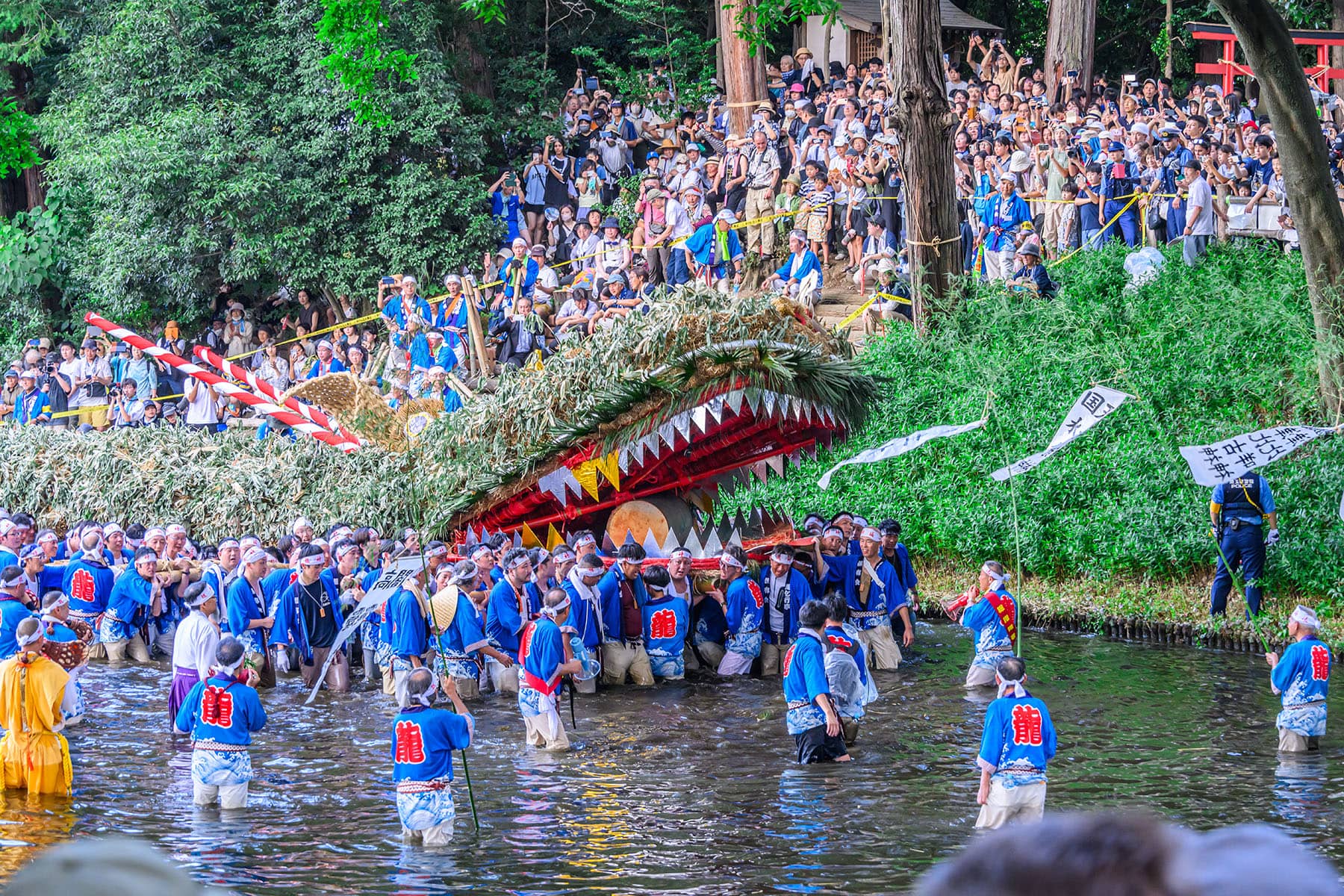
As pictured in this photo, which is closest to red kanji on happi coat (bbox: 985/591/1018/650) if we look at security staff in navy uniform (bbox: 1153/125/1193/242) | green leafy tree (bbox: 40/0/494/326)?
security staff in navy uniform (bbox: 1153/125/1193/242)

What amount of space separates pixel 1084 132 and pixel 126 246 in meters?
16.6

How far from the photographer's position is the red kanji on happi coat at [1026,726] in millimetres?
7551

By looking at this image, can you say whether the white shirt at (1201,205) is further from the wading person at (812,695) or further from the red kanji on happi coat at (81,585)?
the red kanji on happi coat at (81,585)

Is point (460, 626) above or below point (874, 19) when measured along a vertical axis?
below

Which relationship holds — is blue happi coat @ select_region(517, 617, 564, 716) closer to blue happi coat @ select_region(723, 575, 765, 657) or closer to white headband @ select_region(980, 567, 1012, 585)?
blue happi coat @ select_region(723, 575, 765, 657)

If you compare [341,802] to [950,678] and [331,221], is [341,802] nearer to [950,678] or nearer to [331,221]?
[950,678]

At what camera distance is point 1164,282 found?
1673 centimetres

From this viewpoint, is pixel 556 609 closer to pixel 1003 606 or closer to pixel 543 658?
pixel 543 658

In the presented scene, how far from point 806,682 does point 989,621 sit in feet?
9.41

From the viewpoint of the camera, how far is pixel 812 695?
31.3 ft

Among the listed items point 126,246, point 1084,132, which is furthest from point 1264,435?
point 126,246

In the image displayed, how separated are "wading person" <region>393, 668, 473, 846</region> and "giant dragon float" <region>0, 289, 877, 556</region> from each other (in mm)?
4570

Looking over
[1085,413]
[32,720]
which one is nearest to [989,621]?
[1085,413]

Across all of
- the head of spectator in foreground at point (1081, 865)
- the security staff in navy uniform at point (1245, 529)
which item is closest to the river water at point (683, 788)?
the security staff in navy uniform at point (1245, 529)
